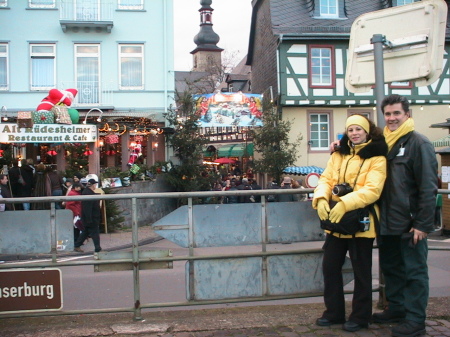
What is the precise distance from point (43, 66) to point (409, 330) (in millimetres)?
22717

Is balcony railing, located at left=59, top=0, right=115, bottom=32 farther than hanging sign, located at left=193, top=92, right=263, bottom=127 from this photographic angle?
Yes

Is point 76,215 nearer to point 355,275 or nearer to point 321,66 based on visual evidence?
point 355,275

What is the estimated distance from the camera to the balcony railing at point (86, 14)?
24047 mm

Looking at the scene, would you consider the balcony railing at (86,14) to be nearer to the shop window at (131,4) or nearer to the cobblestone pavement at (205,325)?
the shop window at (131,4)

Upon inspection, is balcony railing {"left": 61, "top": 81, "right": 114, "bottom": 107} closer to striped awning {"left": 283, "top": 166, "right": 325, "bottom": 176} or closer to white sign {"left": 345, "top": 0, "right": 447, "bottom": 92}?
striped awning {"left": 283, "top": 166, "right": 325, "bottom": 176}

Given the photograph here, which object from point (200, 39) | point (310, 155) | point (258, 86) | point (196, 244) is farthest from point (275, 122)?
point (200, 39)

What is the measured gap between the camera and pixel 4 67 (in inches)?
954

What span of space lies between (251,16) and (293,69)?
7766 mm

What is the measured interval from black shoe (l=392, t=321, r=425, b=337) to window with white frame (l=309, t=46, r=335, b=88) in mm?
22953

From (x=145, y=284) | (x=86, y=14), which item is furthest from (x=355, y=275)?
(x=86, y=14)

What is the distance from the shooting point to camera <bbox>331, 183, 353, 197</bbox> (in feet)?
14.9

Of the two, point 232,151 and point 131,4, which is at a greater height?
point 131,4

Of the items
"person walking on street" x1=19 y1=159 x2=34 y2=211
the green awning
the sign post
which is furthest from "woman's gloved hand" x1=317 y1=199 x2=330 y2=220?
the green awning

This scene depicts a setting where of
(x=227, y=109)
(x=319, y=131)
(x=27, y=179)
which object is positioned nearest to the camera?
→ (x=27, y=179)
